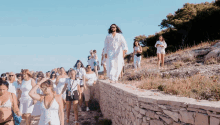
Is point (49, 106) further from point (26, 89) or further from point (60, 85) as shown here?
point (60, 85)

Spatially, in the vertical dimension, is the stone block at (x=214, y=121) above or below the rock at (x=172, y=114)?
above

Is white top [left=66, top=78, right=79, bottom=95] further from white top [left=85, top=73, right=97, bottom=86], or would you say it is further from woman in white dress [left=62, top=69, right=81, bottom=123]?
white top [left=85, top=73, right=97, bottom=86]

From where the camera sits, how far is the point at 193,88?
411cm

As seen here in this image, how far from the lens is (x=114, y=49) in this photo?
638cm

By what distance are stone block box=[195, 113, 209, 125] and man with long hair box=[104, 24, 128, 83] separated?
163 inches

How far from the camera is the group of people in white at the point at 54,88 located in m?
4.21

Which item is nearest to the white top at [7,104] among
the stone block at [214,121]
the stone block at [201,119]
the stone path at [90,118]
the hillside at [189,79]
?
the hillside at [189,79]

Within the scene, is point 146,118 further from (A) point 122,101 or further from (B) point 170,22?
(B) point 170,22

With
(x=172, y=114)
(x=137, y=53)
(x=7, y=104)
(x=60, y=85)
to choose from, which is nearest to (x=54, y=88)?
(x=60, y=85)

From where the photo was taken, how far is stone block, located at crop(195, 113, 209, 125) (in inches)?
89.1

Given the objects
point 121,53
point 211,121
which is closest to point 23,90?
point 121,53

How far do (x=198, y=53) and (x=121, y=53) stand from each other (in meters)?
6.07

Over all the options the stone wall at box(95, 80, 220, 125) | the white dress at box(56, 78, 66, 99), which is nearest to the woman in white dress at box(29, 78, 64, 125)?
the stone wall at box(95, 80, 220, 125)

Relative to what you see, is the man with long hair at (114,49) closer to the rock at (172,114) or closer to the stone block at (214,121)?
the rock at (172,114)
